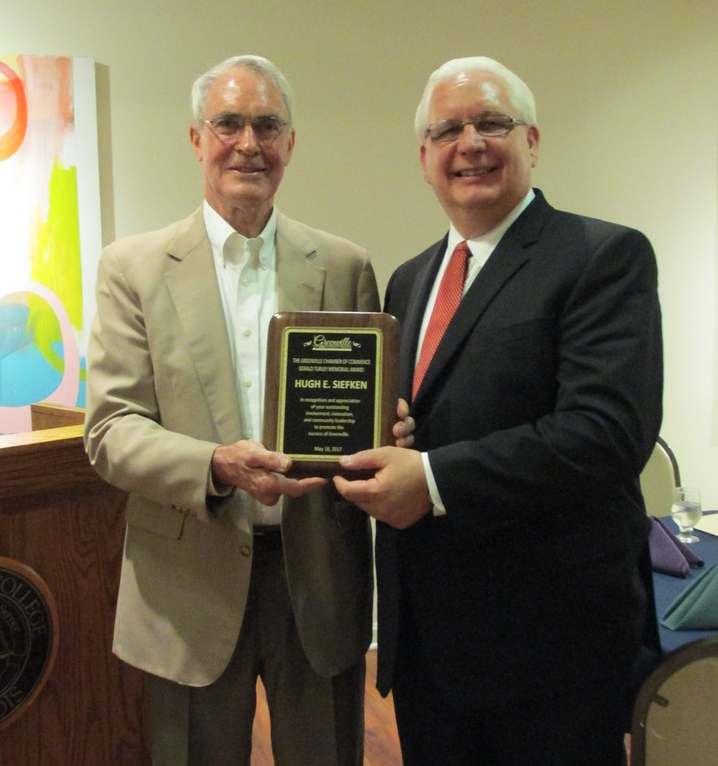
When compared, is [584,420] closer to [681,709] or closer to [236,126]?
[681,709]

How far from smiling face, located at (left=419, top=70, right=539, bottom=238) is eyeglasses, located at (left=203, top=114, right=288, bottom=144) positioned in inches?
13.2

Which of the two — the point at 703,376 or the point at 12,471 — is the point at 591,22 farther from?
the point at 12,471

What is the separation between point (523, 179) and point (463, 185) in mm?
117

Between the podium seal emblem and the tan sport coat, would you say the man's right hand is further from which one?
the podium seal emblem

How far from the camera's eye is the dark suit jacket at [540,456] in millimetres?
1275

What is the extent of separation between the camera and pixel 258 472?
1.35m

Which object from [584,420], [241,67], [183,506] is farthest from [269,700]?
[241,67]

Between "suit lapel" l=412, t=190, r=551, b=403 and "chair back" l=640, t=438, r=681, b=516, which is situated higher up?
"suit lapel" l=412, t=190, r=551, b=403

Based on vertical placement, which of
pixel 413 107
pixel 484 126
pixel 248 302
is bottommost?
pixel 248 302

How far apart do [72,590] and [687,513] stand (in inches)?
66.8

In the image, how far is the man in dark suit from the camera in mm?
1280

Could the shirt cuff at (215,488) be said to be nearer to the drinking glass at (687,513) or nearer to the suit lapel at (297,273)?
the suit lapel at (297,273)

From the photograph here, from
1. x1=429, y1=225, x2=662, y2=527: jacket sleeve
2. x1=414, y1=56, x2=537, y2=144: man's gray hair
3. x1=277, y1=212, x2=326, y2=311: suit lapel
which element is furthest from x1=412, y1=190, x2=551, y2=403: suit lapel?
x1=277, y1=212, x2=326, y2=311: suit lapel

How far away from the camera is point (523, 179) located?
1473 millimetres
